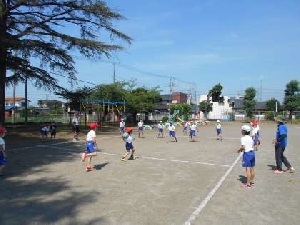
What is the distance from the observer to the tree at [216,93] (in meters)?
72.8

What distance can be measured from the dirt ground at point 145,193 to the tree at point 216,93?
6104 centimetres

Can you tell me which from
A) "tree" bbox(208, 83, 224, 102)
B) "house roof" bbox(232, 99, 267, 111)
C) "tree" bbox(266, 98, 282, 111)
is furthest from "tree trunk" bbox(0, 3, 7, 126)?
"house roof" bbox(232, 99, 267, 111)

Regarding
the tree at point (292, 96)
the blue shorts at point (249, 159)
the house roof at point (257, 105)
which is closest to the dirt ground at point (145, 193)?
the blue shorts at point (249, 159)

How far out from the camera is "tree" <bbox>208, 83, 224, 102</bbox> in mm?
72750

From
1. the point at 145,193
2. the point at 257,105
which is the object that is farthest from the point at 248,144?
the point at 257,105

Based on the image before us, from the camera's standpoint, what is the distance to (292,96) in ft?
215

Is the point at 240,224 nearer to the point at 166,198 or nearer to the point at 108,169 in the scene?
the point at 166,198

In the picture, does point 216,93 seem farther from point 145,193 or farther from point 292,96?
point 145,193

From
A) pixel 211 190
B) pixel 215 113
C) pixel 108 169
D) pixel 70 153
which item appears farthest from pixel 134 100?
pixel 215 113

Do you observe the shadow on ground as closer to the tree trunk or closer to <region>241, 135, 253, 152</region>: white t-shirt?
<region>241, 135, 253, 152</region>: white t-shirt

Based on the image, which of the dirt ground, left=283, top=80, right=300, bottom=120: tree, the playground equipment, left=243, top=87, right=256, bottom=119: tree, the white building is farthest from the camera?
the white building

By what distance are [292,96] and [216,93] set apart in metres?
15.2

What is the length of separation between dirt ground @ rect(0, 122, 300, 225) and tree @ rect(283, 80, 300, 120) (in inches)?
2243

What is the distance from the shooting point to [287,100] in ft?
217
